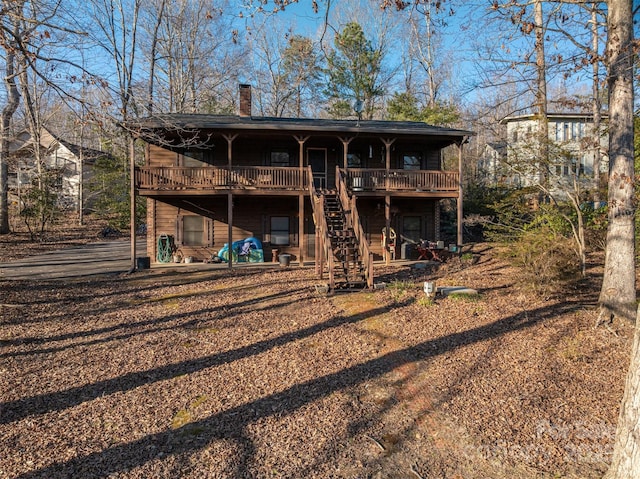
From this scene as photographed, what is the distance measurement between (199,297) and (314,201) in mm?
5838

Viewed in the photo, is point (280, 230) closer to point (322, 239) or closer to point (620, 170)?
point (322, 239)

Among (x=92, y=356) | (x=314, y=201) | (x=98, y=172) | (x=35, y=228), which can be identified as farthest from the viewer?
(x=98, y=172)

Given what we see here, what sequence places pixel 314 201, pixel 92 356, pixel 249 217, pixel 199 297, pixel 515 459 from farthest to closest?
pixel 249 217, pixel 314 201, pixel 199 297, pixel 92 356, pixel 515 459

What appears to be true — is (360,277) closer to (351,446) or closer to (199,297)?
(199,297)

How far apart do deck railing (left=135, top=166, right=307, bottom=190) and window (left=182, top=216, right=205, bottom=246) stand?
2.57 meters

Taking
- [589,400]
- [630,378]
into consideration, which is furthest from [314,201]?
[630,378]

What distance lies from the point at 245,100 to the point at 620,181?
15.7 m

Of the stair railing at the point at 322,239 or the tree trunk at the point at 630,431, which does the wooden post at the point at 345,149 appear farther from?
the tree trunk at the point at 630,431

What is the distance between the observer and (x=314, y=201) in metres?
14.7

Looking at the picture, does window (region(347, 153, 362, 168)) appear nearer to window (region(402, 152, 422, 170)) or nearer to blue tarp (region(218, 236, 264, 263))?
window (region(402, 152, 422, 170))

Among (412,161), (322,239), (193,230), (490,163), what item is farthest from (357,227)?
(490,163)

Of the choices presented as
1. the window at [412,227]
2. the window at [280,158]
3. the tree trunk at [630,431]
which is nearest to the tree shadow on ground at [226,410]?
the tree trunk at [630,431]

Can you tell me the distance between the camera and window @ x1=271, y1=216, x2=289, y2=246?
59.2 feet

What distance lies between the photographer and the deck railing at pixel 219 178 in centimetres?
1527
